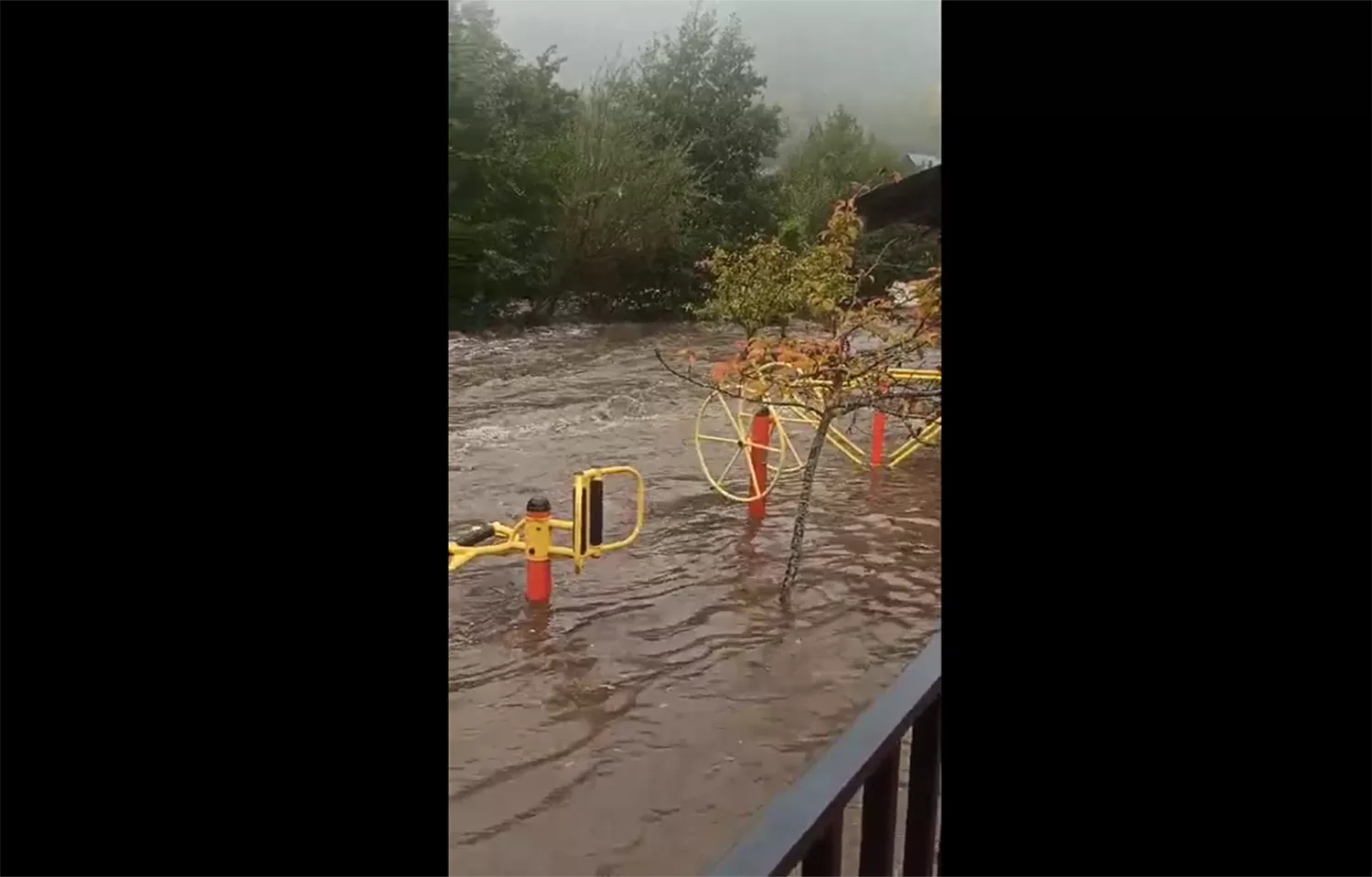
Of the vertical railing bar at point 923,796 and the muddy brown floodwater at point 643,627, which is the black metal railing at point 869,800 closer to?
the vertical railing bar at point 923,796

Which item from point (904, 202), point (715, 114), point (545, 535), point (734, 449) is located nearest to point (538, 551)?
point (545, 535)

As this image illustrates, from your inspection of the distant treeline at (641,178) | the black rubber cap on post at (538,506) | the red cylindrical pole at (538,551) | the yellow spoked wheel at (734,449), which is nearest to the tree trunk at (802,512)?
the yellow spoked wheel at (734,449)

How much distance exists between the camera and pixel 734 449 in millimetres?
5914

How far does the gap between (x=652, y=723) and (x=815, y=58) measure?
365cm

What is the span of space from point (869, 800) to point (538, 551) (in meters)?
3.06

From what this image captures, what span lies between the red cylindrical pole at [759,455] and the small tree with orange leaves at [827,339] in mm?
316

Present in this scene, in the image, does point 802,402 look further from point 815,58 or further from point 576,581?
point 815,58

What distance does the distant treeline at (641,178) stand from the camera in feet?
17.7

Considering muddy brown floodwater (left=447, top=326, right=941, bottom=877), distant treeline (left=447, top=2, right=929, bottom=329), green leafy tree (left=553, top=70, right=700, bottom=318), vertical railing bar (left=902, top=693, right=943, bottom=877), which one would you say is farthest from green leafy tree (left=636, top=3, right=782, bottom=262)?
vertical railing bar (left=902, top=693, right=943, bottom=877)

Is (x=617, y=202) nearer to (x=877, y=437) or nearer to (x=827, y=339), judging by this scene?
(x=877, y=437)

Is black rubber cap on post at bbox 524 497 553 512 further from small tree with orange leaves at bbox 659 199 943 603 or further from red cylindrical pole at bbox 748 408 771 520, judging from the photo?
red cylindrical pole at bbox 748 408 771 520
